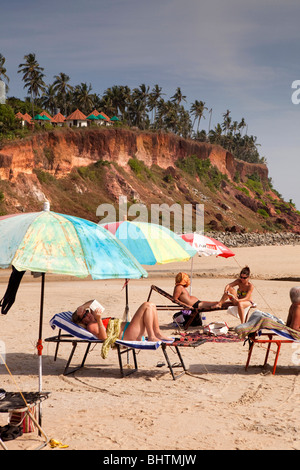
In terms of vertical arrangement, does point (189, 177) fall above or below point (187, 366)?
above

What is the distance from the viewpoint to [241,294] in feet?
32.1

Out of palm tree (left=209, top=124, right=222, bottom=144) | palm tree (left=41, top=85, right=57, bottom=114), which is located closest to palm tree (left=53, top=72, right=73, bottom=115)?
palm tree (left=41, top=85, right=57, bottom=114)

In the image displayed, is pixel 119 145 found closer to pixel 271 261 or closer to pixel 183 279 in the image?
pixel 271 261

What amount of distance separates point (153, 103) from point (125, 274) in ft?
265

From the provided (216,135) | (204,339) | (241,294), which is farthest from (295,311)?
(216,135)

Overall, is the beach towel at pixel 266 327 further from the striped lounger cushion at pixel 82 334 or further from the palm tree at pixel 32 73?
the palm tree at pixel 32 73

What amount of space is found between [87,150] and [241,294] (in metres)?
48.2

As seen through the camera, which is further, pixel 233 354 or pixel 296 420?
pixel 233 354

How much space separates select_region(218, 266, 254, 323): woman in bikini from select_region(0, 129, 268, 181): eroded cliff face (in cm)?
3732

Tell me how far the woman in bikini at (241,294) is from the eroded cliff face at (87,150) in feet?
122

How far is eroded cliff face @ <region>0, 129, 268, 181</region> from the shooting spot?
4616cm

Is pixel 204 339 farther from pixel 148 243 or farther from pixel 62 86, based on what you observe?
pixel 62 86

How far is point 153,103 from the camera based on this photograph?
274 feet
